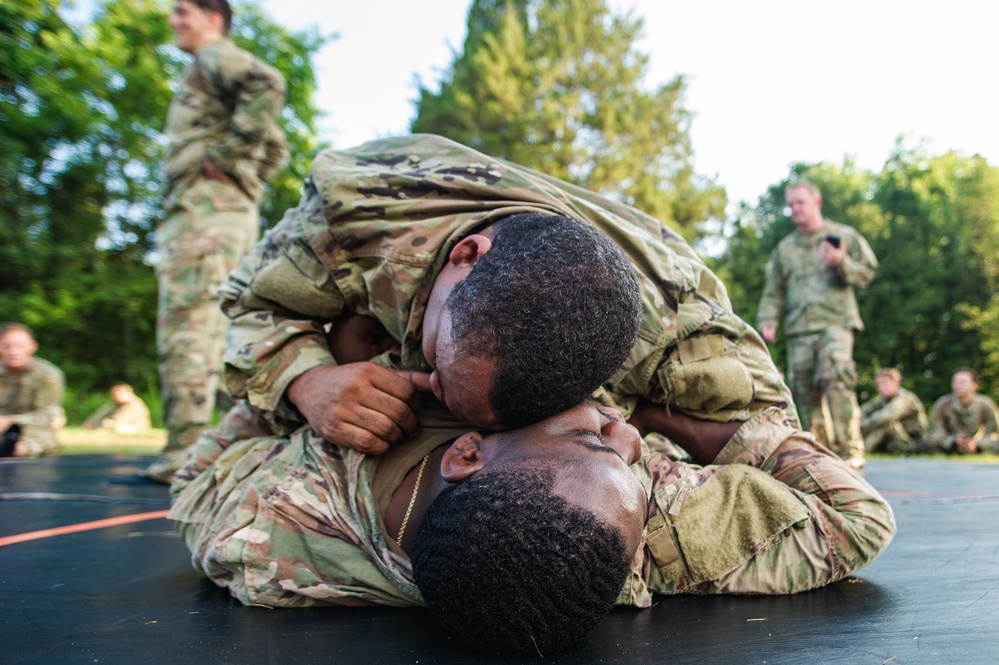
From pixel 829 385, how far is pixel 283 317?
5.31 m

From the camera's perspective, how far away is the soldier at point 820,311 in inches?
238

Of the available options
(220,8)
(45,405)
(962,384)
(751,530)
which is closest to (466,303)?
(751,530)

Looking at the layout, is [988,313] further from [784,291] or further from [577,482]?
[577,482]

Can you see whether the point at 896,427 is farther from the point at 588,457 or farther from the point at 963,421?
the point at 588,457

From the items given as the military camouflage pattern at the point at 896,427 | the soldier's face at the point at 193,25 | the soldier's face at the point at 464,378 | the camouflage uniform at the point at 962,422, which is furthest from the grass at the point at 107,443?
the camouflage uniform at the point at 962,422

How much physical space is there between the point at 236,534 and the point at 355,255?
0.63m

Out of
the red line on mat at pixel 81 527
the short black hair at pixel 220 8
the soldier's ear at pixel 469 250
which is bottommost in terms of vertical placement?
the red line on mat at pixel 81 527

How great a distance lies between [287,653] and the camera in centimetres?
113

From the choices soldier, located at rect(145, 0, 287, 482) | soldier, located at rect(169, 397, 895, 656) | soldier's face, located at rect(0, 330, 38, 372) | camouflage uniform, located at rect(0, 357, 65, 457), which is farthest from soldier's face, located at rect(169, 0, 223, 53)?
camouflage uniform, located at rect(0, 357, 65, 457)

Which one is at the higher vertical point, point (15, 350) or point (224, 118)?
point (224, 118)

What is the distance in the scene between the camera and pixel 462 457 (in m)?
1.29

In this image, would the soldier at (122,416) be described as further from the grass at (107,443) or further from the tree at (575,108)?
the tree at (575,108)

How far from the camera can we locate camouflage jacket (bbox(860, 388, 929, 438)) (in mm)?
9352

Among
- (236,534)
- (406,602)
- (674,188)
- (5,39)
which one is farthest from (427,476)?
(674,188)
